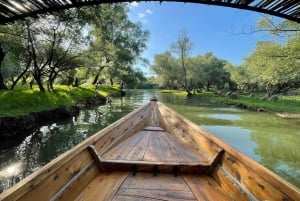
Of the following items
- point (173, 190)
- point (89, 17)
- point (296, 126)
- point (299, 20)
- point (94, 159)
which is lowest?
point (296, 126)

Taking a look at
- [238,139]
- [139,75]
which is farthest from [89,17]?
[139,75]

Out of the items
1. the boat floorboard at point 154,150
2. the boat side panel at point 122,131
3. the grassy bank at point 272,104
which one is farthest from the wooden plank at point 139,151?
the grassy bank at point 272,104

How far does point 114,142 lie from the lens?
4.01 metres

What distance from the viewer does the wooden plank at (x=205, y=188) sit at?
7.92 ft

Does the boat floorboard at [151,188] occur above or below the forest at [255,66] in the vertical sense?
below

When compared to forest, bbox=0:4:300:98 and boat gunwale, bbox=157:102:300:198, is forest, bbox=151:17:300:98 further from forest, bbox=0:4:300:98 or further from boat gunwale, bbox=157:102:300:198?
boat gunwale, bbox=157:102:300:198

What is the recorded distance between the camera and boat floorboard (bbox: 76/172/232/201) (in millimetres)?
2361

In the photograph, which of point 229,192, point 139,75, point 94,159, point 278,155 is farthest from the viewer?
point 139,75

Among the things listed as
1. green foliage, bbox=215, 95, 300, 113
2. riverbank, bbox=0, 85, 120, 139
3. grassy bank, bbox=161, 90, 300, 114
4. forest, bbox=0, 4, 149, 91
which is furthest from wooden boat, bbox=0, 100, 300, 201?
Result: green foliage, bbox=215, 95, 300, 113

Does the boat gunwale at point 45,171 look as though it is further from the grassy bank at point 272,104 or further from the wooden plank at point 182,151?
the grassy bank at point 272,104

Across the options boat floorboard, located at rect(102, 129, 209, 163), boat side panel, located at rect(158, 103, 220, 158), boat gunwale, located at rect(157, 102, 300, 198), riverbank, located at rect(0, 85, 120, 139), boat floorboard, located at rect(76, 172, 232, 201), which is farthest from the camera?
riverbank, located at rect(0, 85, 120, 139)

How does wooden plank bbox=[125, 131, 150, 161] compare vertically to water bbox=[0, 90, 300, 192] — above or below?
above

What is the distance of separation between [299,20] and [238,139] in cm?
539

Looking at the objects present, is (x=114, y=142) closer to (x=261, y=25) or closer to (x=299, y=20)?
(x=299, y=20)
